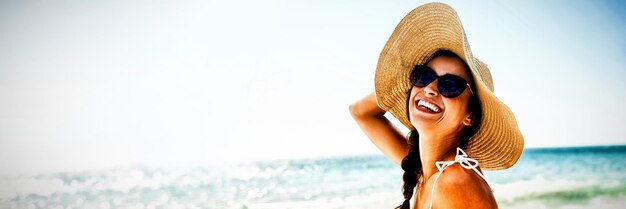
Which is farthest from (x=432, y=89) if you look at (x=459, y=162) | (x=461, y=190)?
(x=461, y=190)

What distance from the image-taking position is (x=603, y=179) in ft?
49.6

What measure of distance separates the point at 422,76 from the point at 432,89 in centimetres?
12

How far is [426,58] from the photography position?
228cm

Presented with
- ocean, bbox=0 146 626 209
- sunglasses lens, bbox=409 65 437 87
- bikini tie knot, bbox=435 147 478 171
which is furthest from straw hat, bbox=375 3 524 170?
ocean, bbox=0 146 626 209

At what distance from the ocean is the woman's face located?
8.46 metres

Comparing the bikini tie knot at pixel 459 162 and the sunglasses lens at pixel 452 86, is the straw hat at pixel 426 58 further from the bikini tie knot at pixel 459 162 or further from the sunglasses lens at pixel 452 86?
the bikini tie knot at pixel 459 162

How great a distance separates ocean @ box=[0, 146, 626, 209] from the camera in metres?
11.1

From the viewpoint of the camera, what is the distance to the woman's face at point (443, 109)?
6.61 ft

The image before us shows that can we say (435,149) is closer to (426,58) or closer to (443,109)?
(443,109)

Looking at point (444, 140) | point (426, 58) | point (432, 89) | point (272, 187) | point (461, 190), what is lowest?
point (461, 190)

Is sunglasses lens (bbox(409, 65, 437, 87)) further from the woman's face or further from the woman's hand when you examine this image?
the woman's hand

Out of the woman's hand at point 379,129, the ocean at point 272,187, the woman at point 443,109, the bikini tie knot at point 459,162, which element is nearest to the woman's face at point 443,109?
the woman at point 443,109

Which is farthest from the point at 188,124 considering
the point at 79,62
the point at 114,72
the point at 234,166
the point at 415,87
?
the point at 415,87

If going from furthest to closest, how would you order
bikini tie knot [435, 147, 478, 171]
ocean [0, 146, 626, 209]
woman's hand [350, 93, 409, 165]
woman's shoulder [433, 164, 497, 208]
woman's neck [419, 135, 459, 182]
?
ocean [0, 146, 626, 209]
woman's hand [350, 93, 409, 165]
woman's neck [419, 135, 459, 182]
bikini tie knot [435, 147, 478, 171]
woman's shoulder [433, 164, 497, 208]
